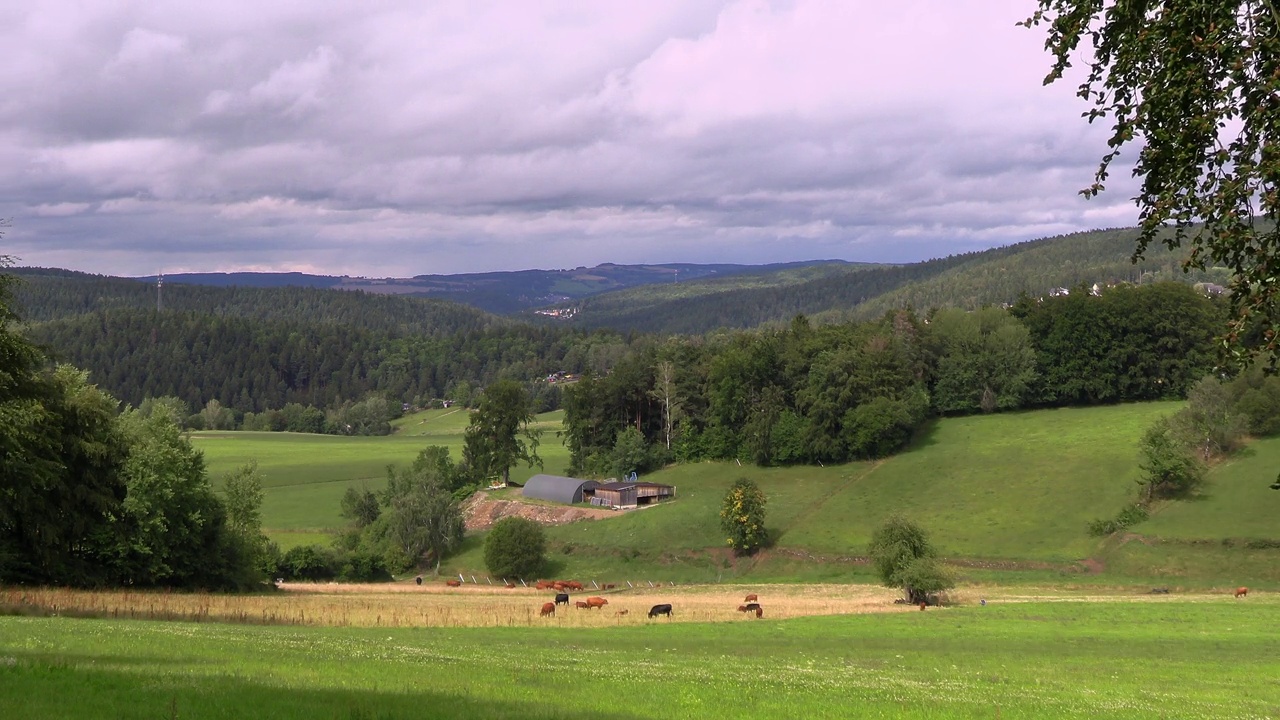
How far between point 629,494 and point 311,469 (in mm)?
65649

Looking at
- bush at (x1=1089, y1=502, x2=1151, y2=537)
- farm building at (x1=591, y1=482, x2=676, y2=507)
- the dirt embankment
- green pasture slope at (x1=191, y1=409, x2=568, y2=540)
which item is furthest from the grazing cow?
farm building at (x1=591, y1=482, x2=676, y2=507)

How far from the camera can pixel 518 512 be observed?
4540 inches

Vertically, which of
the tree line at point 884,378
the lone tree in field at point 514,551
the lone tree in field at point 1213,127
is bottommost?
the lone tree in field at point 514,551

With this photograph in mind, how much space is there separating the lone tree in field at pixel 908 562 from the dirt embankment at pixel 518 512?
49.6 meters

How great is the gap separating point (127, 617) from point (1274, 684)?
3575 centimetres

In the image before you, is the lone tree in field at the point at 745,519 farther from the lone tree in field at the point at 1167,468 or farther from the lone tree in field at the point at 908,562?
the lone tree in field at the point at 1167,468

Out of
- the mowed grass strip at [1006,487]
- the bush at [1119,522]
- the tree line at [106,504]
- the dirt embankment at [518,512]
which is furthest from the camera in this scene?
the dirt embankment at [518,512]

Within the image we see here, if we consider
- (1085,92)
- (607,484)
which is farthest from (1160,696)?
(607,484)

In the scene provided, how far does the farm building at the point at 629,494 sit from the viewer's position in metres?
114

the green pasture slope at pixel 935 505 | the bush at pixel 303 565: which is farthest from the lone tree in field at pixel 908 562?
the bush at pixel 303 565

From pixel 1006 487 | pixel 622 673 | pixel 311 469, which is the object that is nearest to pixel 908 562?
pixel 1006 487

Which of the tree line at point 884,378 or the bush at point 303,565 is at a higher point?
the tree line at point 884,378

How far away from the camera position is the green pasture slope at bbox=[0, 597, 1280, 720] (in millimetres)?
15273

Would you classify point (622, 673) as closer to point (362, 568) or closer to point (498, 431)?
point (362, 568)
